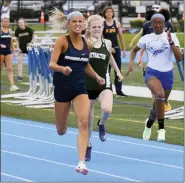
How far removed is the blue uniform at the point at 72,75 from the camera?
11.2 metres

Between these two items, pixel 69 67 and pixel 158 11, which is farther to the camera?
pixel 158 11

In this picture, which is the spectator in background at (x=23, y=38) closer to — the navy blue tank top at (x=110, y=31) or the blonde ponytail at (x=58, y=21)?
the navy blue tank top at (x=110, y=31)

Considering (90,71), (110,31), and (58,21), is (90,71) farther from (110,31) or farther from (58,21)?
(110,31)

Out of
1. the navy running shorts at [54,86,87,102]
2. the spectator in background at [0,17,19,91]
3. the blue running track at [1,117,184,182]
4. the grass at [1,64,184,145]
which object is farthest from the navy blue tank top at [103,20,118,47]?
the navy running shorts at [54,86,87,102]

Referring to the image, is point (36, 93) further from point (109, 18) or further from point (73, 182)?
point (73, 182)

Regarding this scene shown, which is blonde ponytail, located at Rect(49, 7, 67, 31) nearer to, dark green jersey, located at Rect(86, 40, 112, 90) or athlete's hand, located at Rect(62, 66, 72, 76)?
dark green jersey, located at Rect(86, 40, 112, 90)

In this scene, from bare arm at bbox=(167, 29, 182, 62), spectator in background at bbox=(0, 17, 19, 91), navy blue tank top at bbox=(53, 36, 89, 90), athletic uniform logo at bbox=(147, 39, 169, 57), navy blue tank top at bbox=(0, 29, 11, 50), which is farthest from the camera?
navy blue tank top at bbox=(0, 29, 11, 50)

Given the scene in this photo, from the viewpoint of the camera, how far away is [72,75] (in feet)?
37.0

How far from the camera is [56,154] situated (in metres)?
14.4

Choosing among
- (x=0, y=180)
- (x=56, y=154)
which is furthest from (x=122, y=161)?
(x=0, y=180)

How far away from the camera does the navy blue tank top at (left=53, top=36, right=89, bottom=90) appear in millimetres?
11172

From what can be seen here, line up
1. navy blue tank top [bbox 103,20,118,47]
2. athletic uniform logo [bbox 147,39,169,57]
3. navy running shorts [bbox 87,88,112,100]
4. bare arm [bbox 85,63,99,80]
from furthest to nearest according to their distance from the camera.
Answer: navy blue tank top [bbox 103,20,118,47] → athletic uniform logo [bbox 147,39,169,57] → navy running shorts [bbox 87,88,112,100] → bare arm [bbox 85,63,99,80]

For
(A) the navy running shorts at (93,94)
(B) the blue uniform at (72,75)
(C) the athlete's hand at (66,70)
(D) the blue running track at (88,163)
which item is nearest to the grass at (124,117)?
(D) the blue running track at (88,163)

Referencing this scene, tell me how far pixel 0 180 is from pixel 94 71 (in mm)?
1941
